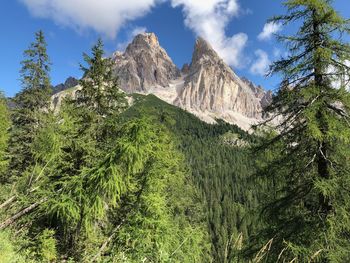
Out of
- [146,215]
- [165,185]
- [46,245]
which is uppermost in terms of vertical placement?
[165,185]

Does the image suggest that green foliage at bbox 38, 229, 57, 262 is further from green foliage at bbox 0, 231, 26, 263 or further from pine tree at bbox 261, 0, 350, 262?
pine tree at bbox 261, 0, 350, 262

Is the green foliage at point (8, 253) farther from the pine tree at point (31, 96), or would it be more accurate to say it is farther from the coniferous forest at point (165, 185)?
the pine tree at point (31, 96)

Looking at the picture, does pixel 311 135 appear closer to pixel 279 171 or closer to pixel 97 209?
pixel 279 171

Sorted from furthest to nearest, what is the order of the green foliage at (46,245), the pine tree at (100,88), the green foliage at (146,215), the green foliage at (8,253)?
1. the pine tree at (100,88)
2. the green foliage at (46,245)
3. the green foliage at (146,215)
4. the green foliage at (8,253)

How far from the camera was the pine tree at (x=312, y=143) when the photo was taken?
32.4 ft

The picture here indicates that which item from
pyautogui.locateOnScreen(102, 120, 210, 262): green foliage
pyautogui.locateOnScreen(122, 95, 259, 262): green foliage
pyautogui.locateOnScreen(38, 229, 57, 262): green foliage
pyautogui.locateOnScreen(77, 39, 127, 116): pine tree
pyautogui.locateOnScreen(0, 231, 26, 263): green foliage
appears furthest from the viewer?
pyautogui.locateOnScreen(122, 95, 259, 262): green foliage

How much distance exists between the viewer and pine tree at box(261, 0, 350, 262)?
9875 mm

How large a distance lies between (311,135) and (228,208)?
11047 centimetres

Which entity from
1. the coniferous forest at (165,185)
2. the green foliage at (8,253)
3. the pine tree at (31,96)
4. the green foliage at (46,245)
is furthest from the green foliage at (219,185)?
the green foliage at (8,253)

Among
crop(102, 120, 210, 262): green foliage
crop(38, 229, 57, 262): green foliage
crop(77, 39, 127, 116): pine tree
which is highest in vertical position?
crop(77, 39, 127, 116): pine tree

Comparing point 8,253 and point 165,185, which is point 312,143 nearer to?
point 165,185

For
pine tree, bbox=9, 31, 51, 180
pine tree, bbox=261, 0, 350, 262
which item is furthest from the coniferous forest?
pine tree, bbox=9, 31, 51, 180

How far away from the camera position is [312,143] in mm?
10891

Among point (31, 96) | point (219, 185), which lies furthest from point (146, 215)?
point (219, 185)
